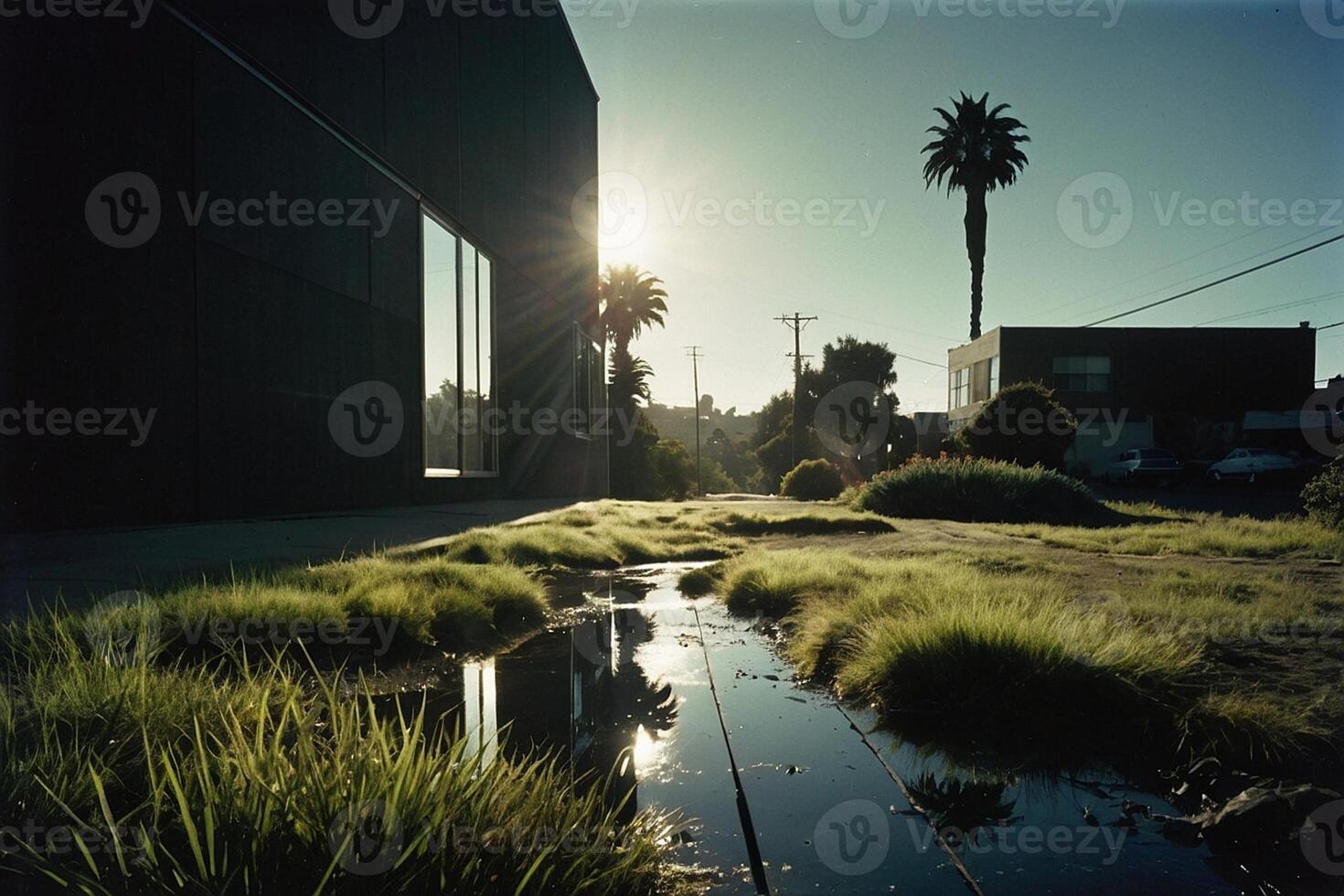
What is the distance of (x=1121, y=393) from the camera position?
3578 cm

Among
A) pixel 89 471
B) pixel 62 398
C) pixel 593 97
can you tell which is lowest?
pixel 89 471

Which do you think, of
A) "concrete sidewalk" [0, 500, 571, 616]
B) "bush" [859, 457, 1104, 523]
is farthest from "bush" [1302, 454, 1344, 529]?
"concrete sidewalk" [0, 500, 571, 616]

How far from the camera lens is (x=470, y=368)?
1312cm

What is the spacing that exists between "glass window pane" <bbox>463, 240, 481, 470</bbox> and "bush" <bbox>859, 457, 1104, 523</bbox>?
7.48 metres

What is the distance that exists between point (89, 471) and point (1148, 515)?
14.3 meters

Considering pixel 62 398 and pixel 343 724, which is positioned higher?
pixel 62 398

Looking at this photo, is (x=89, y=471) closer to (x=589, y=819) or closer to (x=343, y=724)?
(x=343, y=724)

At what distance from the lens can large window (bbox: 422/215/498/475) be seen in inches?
460

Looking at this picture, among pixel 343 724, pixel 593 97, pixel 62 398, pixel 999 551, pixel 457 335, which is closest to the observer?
pixel 343 724

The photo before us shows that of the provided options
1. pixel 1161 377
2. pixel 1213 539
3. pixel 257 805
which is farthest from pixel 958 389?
pixel 257 805

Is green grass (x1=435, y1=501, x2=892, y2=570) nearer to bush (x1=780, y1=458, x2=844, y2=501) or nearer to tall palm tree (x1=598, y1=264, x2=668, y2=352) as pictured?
bush (x1=780, y1=458, x2=844, y2=501)

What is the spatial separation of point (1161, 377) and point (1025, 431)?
69.8 feet

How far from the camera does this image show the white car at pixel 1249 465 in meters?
25.6

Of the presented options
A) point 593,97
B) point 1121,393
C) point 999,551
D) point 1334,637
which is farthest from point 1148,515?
point 1121,393
